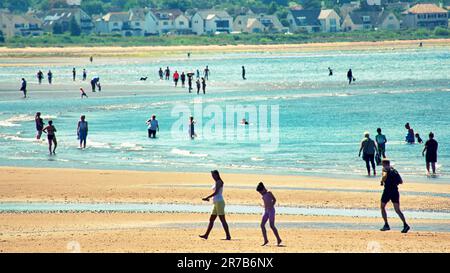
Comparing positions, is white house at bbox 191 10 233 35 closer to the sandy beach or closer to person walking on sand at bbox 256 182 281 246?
the sandy beach

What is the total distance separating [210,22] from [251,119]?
447ft

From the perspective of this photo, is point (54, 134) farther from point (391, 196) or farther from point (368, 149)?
point (391, 196)

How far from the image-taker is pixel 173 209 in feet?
73.8

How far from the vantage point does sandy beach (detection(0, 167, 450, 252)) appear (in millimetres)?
17906

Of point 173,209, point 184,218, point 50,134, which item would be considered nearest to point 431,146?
point 173,209

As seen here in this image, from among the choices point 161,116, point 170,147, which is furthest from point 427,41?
point 170,147

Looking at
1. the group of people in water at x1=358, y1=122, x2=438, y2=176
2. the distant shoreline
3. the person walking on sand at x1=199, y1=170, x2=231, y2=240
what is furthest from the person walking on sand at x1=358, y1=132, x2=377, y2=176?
the distant shoreline

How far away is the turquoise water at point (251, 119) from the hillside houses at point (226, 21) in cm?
8206

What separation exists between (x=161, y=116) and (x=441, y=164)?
2105 centimetres

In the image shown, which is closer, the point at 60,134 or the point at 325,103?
the point at 60,134

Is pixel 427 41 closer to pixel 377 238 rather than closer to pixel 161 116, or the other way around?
pixel 161 116

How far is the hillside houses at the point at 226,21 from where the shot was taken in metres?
182

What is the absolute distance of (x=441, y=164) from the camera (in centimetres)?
3116

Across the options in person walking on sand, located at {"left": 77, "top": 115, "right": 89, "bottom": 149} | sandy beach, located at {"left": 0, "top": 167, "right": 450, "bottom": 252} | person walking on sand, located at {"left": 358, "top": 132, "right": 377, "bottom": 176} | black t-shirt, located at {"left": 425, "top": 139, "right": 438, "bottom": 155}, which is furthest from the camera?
person walking on sand, located at {"left": 77, "top": 115, "right": 89, "bottom": 149}
